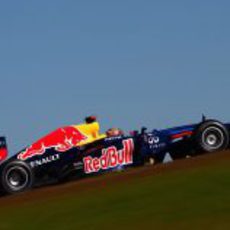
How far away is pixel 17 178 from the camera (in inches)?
679

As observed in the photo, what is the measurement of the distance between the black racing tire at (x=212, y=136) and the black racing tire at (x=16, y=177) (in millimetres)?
4204

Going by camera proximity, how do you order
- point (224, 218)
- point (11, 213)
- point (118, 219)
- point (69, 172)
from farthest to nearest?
point (69, 172) → point (11, 213) → point (118, 219) → point (224, 218)

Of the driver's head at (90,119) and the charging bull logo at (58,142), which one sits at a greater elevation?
the driver's head at (90,119)

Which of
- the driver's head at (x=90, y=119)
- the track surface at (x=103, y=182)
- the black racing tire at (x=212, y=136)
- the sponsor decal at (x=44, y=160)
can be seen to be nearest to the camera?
the track surface at (x=103, y=182)

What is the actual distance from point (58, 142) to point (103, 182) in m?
2.97

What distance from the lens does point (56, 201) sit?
13.8 m

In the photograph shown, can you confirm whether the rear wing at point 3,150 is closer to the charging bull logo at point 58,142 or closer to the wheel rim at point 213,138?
the charging bull logo at point 58,142

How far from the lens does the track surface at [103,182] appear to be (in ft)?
48.2

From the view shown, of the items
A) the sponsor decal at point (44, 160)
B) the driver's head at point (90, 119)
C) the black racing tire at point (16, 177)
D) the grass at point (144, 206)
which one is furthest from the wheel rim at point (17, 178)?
the grass at point (144, 206)

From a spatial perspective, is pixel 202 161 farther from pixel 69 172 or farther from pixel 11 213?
pixel 11 213

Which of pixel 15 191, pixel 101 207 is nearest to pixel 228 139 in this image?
pixel 15 191

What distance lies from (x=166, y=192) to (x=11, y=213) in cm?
279

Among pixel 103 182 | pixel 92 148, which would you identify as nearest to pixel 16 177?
pixel 92 148

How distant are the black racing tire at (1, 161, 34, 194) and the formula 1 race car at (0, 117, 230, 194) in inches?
10.6
